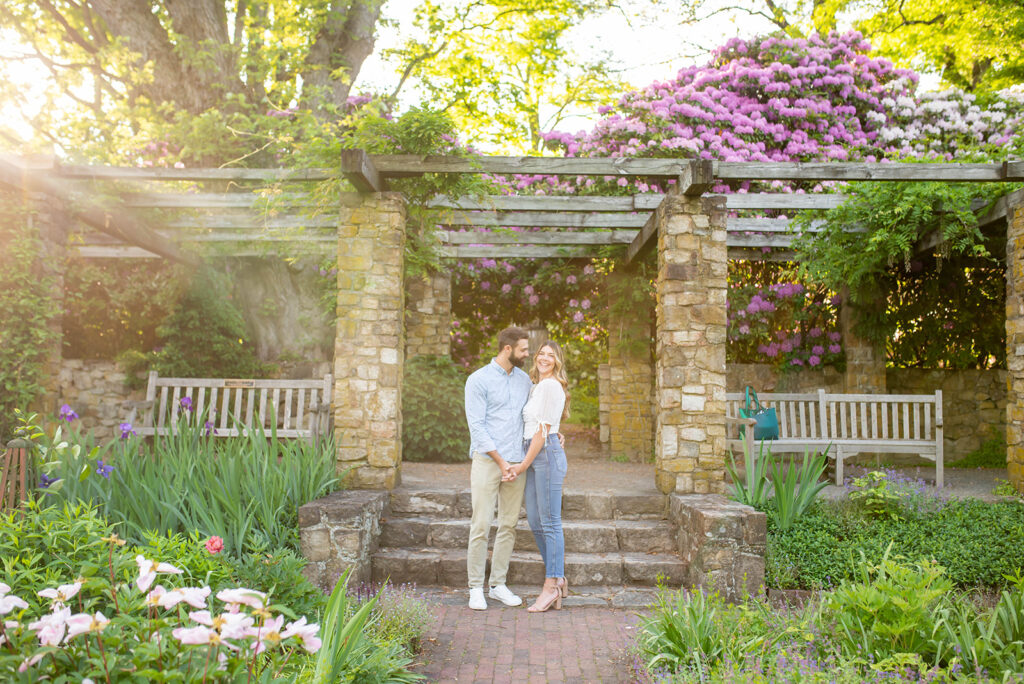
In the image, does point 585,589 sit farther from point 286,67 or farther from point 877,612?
point 286,67

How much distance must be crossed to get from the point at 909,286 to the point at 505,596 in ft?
26.3

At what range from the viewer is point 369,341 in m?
5.38

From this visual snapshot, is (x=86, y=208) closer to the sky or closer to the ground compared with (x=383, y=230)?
closer to the sky

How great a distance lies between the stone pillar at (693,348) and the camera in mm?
5336

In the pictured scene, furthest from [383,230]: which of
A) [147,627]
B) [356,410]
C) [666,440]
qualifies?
[147,627]

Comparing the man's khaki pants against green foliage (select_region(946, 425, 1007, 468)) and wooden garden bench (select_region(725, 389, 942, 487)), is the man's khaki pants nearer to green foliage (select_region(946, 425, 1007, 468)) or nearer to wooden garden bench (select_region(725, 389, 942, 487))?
wooden garden bench (select_region(725, 389, 942, 487))

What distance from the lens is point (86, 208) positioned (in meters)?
6.71

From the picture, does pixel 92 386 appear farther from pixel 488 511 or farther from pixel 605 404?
pixel 488 511

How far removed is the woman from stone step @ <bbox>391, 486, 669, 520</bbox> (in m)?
1.20

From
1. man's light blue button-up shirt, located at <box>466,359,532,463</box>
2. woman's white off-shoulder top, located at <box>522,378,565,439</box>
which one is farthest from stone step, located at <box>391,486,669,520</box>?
woman's white off-shoulder top, located at <box>522,378,565,439</box>

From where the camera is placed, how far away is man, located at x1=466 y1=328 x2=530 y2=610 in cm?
410

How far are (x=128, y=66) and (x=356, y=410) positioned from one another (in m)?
6.63

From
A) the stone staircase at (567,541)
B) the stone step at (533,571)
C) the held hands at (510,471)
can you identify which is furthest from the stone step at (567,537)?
the held hands at (510,471)

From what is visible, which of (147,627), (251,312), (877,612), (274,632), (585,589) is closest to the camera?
(274,632)
